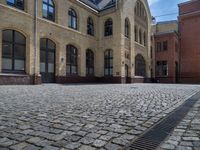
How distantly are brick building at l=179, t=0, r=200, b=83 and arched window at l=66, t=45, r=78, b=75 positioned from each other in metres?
21.6

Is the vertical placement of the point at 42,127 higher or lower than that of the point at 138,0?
lower

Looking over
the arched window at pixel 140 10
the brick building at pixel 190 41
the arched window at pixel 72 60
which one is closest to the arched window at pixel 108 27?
the arched window at pixel 72 60

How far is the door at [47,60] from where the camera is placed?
19422 mm

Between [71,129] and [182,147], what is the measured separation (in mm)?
1872

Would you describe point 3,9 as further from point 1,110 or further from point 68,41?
point 1,110

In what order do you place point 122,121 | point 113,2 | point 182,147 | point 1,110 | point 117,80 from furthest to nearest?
point 113,2
point 117,80
point 1,110
point 122,121
point 182,147

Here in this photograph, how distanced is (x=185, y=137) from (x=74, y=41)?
20.4 meters

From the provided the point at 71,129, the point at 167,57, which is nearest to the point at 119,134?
the point at 71,129

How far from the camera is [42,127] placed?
3859 millimetres

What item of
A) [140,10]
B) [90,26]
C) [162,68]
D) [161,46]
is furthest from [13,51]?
[161,46]

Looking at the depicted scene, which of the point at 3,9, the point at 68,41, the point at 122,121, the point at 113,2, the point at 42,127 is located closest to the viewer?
the point at 42,127

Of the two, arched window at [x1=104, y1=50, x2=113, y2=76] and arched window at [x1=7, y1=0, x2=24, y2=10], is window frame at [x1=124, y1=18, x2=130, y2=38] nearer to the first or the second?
arched window at [x1=104, y1=50, x2=113, y2=76]

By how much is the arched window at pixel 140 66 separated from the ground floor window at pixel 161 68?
568cm

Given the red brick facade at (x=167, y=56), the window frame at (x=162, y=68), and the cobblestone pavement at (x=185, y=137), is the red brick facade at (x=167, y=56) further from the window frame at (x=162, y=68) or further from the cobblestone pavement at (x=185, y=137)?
the cobblestone pavement at (x=185, y=137)
